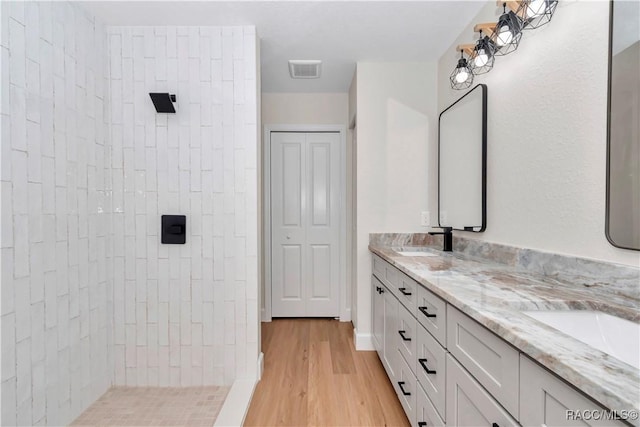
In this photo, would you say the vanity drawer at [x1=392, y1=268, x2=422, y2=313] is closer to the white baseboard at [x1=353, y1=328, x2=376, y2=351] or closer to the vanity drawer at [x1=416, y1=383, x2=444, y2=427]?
the vanity drawer at [x1=416, y1=383, x2=444, y2=427]

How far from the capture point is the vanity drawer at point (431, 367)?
122cm

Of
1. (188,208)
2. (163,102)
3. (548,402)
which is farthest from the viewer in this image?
(188,208)

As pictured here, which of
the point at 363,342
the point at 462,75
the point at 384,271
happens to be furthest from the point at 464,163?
the point at 363,342

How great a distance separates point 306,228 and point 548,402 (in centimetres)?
274

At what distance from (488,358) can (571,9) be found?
55.4 inches

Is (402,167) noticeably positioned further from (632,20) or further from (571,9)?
(632,20)

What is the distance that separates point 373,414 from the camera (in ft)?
5.89

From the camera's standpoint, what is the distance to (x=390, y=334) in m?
2.01

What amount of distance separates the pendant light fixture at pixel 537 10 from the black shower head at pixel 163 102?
198 centimetres

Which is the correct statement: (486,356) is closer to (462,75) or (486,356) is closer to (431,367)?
(431,367)

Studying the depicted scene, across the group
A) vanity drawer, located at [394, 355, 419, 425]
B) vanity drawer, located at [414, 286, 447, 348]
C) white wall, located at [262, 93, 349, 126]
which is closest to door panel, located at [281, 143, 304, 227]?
white wall, located at [262, 93, 349, 126]

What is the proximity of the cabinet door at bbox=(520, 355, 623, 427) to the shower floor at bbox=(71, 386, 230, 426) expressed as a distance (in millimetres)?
1657

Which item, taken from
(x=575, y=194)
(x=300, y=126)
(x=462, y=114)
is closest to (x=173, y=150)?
(x=300, y=126)

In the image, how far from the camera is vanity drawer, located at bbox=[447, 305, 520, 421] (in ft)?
2.61
